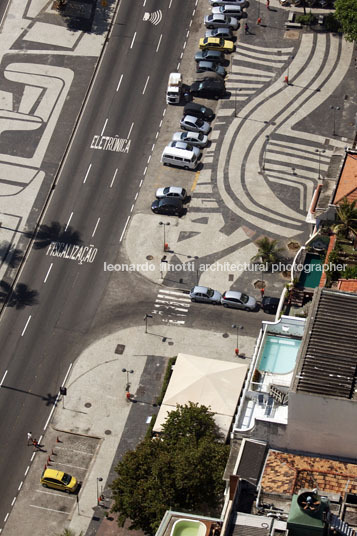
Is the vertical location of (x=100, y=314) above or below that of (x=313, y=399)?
above

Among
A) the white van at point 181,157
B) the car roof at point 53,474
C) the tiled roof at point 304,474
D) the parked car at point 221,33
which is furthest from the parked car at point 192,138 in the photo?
the tiled roof at point 304,474

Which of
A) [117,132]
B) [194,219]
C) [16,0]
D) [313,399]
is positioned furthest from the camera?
[16,0]

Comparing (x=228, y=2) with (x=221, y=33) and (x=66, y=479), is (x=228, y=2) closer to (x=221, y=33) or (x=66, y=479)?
(x=221, y=33)

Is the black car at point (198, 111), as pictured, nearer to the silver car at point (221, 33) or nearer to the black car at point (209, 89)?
the black car at point (209, 89)

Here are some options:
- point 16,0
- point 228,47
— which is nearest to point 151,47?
point 228,47

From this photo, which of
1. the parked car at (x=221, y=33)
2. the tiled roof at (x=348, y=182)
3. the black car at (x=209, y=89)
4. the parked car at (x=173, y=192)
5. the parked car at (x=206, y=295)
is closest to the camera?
the tiled roof at (x=348, y=182)

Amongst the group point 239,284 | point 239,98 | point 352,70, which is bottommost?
point 239,284

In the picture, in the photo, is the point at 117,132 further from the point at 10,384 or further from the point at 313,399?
the point at 313,399
